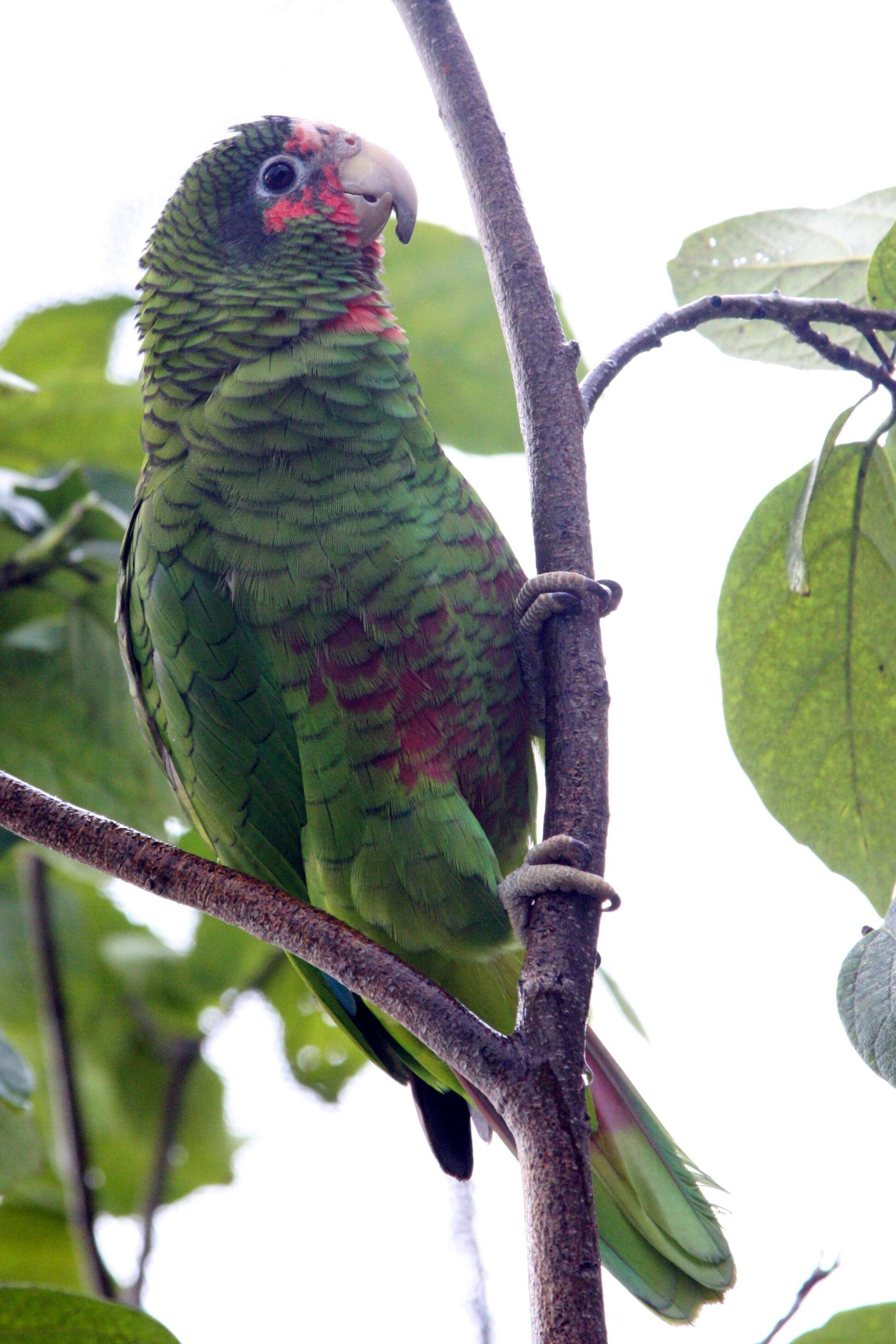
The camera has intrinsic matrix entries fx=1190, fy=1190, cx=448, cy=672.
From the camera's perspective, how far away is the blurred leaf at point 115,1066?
142 cm

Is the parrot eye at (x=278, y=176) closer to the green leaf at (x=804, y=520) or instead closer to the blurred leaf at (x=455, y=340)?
the blurred leaf at (x=455, y=340)

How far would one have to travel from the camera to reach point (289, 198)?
1146mm

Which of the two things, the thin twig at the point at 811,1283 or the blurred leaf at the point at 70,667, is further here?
the blurred leaf at the point at 70,667

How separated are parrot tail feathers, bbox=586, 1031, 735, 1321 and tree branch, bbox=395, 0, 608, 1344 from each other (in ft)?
1.19

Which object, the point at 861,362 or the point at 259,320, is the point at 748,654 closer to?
the point at 861,362

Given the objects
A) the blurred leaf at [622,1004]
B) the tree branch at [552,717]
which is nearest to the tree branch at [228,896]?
the tree branch at [552,717]

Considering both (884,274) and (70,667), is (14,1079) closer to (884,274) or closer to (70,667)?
(70,667)

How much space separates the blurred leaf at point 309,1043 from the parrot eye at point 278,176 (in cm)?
90


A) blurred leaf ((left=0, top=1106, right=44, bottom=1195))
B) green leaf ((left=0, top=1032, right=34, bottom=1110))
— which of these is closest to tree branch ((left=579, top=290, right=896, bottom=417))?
green leaf ((left=0, top=1032, right=34, bottom=1110))

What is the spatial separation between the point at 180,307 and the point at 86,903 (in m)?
0.79

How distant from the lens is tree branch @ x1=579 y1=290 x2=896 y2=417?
0.76 meters

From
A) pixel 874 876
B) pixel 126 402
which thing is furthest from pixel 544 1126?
pixel 126 402

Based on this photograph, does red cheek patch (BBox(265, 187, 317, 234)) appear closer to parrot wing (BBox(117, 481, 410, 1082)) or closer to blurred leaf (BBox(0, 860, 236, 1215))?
parrot wing (BBox(117, 481, 410, 1082))

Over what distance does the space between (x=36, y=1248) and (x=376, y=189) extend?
3.77ft
